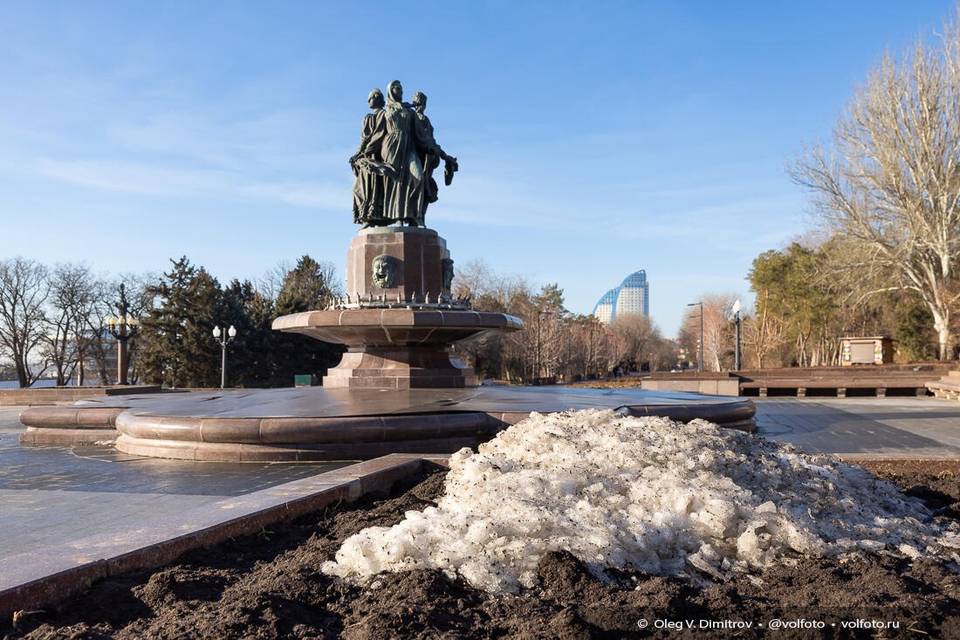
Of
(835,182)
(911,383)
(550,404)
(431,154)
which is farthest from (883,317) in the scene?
(550,404)

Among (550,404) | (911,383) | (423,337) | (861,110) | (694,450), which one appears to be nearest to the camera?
(694,450)

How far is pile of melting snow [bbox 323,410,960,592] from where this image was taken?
3.15m

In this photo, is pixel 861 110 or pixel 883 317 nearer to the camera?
pixel 861 110

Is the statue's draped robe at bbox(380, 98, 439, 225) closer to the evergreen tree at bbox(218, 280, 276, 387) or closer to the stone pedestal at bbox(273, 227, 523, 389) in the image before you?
the stone pedestal at bbox(273, 227, 523, 389)

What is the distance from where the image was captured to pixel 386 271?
40.9 feet

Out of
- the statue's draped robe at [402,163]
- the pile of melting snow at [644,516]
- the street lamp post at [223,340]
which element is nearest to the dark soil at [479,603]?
the pile of melting snow at [644,516]

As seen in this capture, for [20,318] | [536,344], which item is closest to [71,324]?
[20,318]

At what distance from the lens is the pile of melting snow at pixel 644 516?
10.3 ft

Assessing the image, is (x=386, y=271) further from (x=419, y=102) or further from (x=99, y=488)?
(x=99, y=488)

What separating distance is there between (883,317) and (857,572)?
47.4 metres

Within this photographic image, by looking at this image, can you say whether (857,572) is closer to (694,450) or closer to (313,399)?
(694,450)

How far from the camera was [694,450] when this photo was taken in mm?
4227

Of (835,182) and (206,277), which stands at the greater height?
(835,182)

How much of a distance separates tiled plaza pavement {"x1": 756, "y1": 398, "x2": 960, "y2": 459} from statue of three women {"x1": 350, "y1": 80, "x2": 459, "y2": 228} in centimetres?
730
